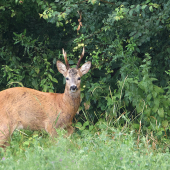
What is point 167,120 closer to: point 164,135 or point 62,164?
point 164,135

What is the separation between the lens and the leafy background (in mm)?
5094

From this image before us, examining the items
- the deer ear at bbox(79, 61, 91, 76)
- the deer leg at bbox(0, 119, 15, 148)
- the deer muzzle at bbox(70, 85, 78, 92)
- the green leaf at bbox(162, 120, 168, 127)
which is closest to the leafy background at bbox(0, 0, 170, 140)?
the green leaf at bbox(162, 120, 168, 127)

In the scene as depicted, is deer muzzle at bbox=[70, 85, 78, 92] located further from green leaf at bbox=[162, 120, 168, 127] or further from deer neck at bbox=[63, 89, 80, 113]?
green leaf at bbox=[162, 120, 168, 127]

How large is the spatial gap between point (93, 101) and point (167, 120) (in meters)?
1.90

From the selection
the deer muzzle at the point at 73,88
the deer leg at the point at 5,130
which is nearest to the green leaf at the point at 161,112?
the deer muzzle at the point at 73,88

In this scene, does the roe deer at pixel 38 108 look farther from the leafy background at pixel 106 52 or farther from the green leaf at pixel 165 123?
the green leaf at pixel 165 123

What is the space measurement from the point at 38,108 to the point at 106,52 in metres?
1.62

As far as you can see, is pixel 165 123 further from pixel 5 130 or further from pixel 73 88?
pixel 5 130

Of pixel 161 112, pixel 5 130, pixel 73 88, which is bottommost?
pixel 5 130

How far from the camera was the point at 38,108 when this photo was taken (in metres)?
5.43

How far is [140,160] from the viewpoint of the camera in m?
3.24

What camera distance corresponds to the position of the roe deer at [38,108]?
205 inches

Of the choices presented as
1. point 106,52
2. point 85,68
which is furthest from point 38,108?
point 106,52

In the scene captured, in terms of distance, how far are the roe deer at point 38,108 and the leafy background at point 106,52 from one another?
376mm
